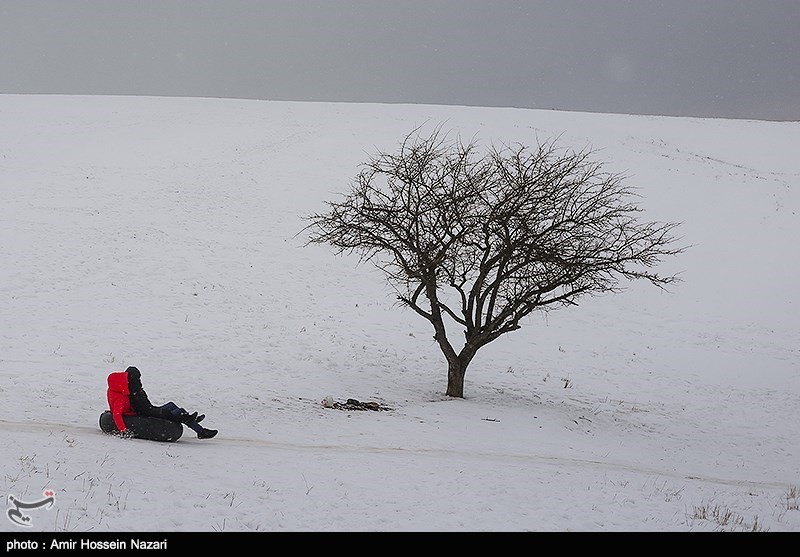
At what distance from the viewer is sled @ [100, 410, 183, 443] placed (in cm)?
1214

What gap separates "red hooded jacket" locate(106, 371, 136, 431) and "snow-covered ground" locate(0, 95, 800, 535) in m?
0.45

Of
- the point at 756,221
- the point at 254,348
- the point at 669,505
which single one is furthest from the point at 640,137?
the point at 669,505

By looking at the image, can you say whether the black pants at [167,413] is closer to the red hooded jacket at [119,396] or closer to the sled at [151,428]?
the sled at [151,428]

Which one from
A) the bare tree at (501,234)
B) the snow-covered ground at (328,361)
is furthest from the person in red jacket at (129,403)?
the bare tree at (501,234)

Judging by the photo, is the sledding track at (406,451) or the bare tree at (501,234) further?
the bare tree at (501,234)

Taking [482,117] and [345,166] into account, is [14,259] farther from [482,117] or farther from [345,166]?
[482,117]

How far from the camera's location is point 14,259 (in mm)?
25781

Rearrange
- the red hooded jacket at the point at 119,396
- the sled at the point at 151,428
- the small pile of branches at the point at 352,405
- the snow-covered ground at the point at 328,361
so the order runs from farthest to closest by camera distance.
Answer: the small pile of branches at the point at 352,405
the sled at the point at 151,428
the red hooded jacket at the point at 119,396
the snow-covered ground at the point at 328,361

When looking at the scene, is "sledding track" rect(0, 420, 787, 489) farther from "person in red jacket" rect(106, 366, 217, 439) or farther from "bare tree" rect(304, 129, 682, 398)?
"bare tree" rect(304, 129, 682, 398)

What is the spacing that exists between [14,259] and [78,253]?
229 cm

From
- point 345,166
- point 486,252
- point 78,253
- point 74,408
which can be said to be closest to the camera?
point 74,408
